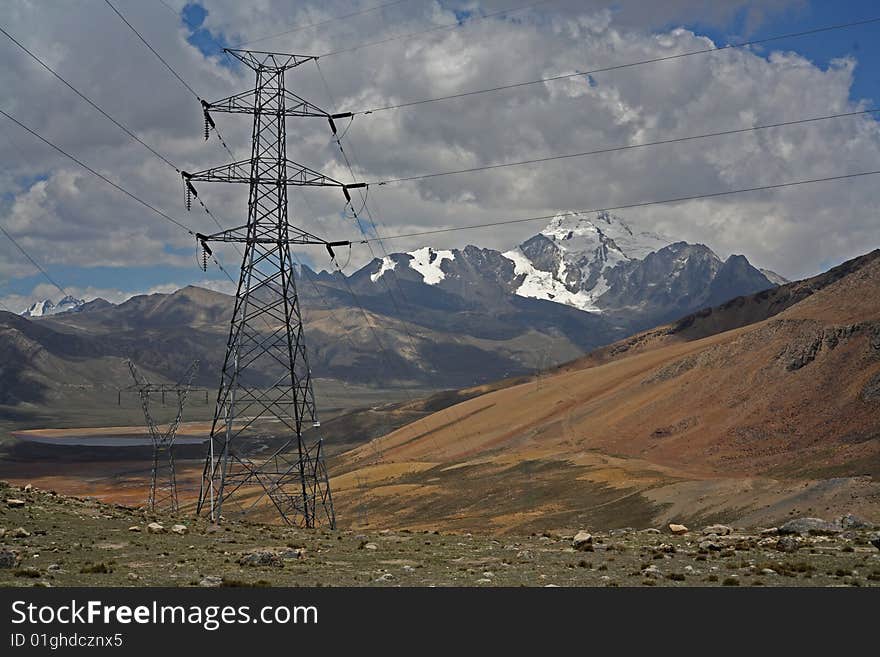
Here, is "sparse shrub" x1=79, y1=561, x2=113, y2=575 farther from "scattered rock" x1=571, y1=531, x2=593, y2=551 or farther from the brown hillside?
the brown hillside

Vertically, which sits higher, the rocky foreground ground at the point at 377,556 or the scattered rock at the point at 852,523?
the rocky foreground ground at the point at 377,556

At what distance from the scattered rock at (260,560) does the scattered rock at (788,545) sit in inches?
678

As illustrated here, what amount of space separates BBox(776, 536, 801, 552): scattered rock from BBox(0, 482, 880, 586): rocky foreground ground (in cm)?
7

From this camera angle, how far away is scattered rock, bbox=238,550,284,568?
26.2 m

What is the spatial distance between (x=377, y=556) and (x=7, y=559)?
11.9 m

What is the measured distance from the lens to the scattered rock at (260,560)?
26203 mm

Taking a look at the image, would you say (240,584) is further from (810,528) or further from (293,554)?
(810,528)

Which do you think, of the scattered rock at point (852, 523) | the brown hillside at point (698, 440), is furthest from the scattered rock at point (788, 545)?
the brown hillside at point (698, 440)

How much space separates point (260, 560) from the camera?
2633cm

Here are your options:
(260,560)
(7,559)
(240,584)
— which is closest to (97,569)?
(7,559)

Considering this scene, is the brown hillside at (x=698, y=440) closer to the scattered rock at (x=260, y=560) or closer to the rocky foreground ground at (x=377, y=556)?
the rocky foreground ground at (x=377, y=556)
